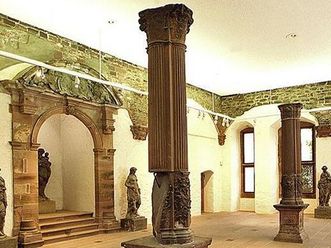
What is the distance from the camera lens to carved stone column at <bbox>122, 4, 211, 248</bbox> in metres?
3.11

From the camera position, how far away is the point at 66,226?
768 centimetres

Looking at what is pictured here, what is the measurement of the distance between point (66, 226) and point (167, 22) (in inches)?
219

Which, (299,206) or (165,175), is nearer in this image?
(165,175)

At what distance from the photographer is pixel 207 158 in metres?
12.1

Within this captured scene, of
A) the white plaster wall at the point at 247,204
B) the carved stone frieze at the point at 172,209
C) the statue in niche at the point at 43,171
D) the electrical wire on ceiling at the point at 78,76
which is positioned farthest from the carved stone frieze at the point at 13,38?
the white plaster wall at the point at 247,204

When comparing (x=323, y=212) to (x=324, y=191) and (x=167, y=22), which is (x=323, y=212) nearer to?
(x=324, y=191)

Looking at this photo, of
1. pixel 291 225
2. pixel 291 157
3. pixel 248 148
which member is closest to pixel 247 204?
pixel 248 148

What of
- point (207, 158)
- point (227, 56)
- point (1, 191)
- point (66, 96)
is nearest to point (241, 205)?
point (207, 158)

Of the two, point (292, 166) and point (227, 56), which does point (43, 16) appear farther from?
point (292, 166)

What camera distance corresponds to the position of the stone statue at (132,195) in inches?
330

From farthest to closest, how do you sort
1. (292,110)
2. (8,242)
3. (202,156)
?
1. (202,156)
2. (292,110)
3. (8,242)

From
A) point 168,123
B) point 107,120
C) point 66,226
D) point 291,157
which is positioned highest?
point 107,120

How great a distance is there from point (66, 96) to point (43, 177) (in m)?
2.14

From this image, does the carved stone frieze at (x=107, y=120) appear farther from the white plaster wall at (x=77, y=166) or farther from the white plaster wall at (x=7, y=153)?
the white plaster wall at (x=7, y=153)
